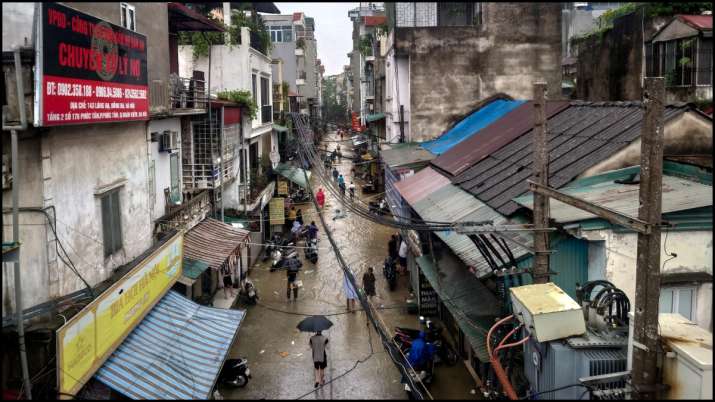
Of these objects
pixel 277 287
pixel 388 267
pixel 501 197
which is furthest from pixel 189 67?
pixel 501 197

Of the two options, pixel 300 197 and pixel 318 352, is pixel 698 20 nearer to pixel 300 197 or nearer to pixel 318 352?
pixel 318 352

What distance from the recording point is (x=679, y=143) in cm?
1259

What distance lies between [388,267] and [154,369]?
41.6ft

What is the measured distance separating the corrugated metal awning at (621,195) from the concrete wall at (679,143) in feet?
0.60

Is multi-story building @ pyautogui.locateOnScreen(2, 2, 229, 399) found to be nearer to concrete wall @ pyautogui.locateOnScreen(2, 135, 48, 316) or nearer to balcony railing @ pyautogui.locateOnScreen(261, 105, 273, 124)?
concrete wall @ pyautogui.locateOnScreen(2, 135, 48, 316)

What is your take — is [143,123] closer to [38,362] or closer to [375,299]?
[38,362]

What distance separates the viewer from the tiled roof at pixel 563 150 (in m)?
12.9

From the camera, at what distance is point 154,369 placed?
10.3 meters

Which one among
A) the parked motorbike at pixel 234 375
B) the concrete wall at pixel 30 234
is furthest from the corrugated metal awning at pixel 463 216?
the concrete wall at pixel 30 234

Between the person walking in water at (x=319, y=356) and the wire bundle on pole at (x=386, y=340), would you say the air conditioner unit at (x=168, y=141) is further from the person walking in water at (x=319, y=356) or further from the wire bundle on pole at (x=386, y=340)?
the person walking in water at (x=319, y=356)

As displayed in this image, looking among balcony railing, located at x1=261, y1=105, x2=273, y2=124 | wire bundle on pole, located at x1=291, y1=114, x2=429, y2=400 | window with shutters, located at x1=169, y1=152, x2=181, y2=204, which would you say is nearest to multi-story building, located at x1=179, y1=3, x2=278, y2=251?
balcony railing, located at x1=261, y1=105, x2=273, y2=124

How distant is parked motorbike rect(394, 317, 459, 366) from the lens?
49.2ft

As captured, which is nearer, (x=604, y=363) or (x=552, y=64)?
(x=604, y=363)

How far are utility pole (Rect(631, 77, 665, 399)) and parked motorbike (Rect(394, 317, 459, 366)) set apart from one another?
7843mm
